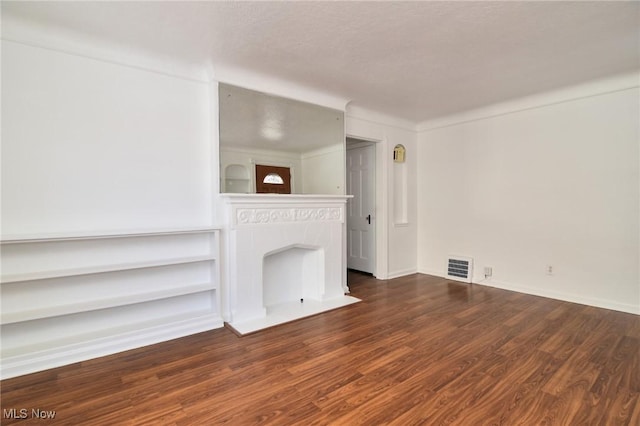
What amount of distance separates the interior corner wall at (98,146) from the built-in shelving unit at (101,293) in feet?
0.63

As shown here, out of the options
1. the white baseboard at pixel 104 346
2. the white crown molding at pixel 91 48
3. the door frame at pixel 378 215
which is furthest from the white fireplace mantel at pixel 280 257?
the white crown molding at pixel 91 48

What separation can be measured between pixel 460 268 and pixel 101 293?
14.9 ft

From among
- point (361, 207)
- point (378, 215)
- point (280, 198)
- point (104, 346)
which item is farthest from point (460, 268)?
point (104, 346)

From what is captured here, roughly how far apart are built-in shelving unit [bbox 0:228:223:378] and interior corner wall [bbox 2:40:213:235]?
19cm

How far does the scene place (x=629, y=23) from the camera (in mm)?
2420

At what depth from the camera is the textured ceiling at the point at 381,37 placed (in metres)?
2.22

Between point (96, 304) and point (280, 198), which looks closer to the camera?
point (96, 304)

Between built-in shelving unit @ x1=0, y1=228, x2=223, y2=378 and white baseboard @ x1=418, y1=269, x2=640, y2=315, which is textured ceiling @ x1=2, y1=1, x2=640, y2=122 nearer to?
built-in shelving unit @ x1=0, y1=228, x2=223, y2=378

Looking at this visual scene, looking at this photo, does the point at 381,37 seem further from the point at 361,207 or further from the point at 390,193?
the point at 361,207

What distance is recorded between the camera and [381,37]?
2576 millimetres

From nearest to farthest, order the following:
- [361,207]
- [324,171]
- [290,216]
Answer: [290,216] < [324,171] < [361,207]

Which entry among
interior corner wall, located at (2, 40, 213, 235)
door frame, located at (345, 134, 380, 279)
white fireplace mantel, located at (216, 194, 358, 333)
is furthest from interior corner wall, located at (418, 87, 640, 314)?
interior corner wall, located at (2, 40, 213, 235)

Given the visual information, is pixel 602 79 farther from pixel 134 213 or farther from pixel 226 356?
pixel 134 213

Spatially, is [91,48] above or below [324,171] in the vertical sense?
above
